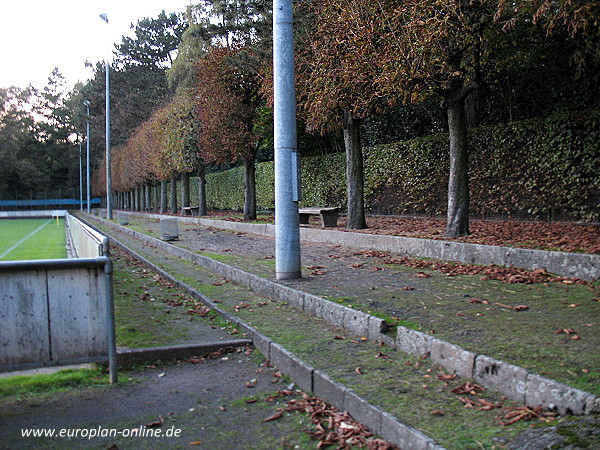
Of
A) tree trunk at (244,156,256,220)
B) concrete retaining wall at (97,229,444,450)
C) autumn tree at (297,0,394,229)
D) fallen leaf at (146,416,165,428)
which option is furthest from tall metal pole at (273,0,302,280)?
tree trunk at (244,156,256,220)

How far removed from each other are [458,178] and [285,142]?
5049 millimetres

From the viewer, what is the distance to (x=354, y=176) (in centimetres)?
1664

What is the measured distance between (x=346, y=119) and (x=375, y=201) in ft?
19.5

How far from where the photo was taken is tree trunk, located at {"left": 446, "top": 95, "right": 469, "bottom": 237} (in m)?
12.0

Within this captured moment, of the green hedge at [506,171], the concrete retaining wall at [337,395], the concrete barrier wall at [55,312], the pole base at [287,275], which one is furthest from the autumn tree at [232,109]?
the concrete barrier wall at [55,312]

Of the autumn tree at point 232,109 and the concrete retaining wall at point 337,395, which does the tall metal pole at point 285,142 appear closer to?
the concrete retaining wall at point 337,395

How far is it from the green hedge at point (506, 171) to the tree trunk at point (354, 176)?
3562 mm

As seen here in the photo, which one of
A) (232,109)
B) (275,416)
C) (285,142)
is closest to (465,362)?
(275,416)

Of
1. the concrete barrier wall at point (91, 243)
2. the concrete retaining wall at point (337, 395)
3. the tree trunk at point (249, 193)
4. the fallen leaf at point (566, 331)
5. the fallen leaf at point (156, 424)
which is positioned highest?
the tree trunk at point (249, 193)

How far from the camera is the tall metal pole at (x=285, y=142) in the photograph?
8711 millimetres

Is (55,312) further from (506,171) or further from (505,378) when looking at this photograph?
(506,171)

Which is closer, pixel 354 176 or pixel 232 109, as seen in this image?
pixel 354 176

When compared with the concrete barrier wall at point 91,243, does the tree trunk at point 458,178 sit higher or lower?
higher

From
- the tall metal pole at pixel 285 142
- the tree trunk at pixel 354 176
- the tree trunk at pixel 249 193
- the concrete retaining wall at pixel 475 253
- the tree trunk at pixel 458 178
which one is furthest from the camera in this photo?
the tree trunk at pixel 249 193
